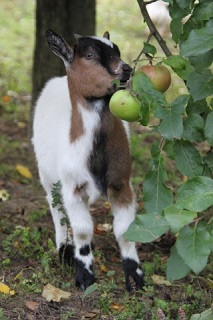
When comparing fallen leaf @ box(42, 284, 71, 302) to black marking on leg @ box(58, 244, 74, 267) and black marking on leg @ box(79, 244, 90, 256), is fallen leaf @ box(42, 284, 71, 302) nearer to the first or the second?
black marking on leg @ box(79, 244, 90, 256)

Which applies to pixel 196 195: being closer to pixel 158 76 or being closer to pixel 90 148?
pixel 158 76

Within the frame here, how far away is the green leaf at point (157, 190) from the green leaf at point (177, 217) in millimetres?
606

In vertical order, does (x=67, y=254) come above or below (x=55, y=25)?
below

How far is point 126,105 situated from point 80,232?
5.00 ft

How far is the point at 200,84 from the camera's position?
12.4 ft

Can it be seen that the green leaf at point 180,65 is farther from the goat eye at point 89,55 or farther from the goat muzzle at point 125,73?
the goat eye at point 89,55

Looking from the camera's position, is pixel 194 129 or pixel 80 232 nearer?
pixel 194 129

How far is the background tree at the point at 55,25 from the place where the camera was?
7359 mm

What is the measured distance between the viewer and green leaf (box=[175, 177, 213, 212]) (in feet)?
10.5

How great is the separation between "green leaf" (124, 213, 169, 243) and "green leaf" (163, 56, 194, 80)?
869 millimetres

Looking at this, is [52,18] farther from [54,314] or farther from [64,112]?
[54,314]

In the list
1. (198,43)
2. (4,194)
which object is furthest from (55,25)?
(198,43)

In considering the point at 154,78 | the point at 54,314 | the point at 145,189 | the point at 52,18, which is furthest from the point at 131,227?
the point at 52,18

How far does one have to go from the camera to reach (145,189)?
12.6 feet
